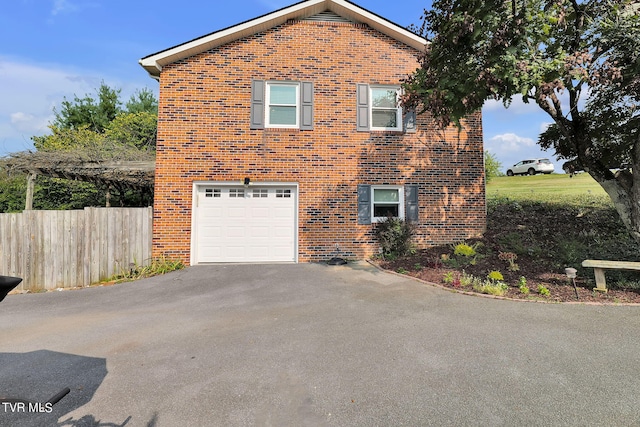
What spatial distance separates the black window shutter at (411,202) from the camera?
370 inches

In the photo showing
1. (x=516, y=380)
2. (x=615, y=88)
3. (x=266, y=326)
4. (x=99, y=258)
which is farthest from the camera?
(x=99, y=258)

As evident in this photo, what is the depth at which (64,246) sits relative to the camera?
7.18 metres

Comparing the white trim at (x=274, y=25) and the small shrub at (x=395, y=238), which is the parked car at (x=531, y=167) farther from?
the small shrub at (x=395, y=238)

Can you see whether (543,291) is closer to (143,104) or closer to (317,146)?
(317,146)

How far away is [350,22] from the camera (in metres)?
9.67

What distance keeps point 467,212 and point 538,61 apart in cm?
549

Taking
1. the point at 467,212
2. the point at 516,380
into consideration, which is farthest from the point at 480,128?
the point at 516,380

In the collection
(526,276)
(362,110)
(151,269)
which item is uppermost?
(362,110)

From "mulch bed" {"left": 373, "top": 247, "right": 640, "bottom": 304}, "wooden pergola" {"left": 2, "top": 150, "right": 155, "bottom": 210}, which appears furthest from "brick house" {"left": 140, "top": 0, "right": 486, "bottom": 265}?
"mulch bed" {"left": 373, "top": 247, "right": 640, "bottom": 304}

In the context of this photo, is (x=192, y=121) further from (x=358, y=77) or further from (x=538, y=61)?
(x=538, y=61)

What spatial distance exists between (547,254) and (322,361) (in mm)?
7116

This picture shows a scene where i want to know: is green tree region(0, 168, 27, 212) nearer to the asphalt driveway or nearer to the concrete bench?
the asphalt driveway

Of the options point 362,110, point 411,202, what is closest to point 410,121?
point 362,110

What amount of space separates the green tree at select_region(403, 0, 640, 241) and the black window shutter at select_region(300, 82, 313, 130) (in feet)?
10.0
